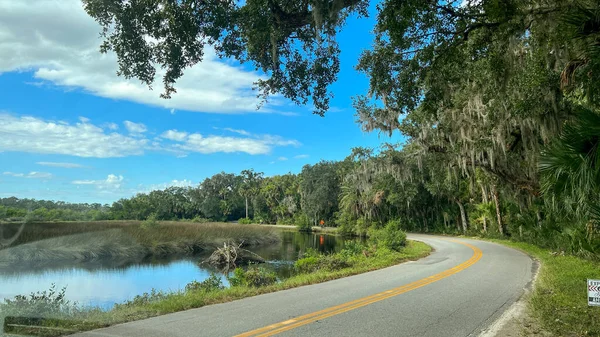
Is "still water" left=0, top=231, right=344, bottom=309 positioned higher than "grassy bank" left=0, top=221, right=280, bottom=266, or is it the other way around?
"grassy bank" left=0, top=221, right=280, bottom=266

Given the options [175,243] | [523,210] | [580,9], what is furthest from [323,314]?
[175,243]

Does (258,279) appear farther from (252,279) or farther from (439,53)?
(439,53)

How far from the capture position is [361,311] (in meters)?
7.52

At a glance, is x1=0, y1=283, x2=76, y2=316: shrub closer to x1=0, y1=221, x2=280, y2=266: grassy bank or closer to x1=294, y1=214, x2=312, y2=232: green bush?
x1=0, y1=221, x2=280, y2=266: grassy bank

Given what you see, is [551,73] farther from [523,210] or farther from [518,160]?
[523,210]

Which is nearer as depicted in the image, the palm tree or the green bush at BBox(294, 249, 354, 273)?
the palm tree

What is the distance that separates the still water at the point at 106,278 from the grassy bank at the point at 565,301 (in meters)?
10.8

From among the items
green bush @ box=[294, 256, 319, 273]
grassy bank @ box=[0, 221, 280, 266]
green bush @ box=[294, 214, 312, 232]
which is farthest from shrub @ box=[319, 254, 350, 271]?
green bush @ box=[294, 214, 312, 232]

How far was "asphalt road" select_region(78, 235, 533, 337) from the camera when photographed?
20.4 feet

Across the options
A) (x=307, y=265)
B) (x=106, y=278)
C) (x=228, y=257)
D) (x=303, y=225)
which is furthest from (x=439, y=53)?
(x=303, y=225)

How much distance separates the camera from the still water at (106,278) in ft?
46.5

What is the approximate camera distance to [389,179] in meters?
44.8

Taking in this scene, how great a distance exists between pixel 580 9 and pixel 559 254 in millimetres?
14312

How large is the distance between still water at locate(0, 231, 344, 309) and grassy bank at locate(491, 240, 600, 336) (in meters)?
10.8
